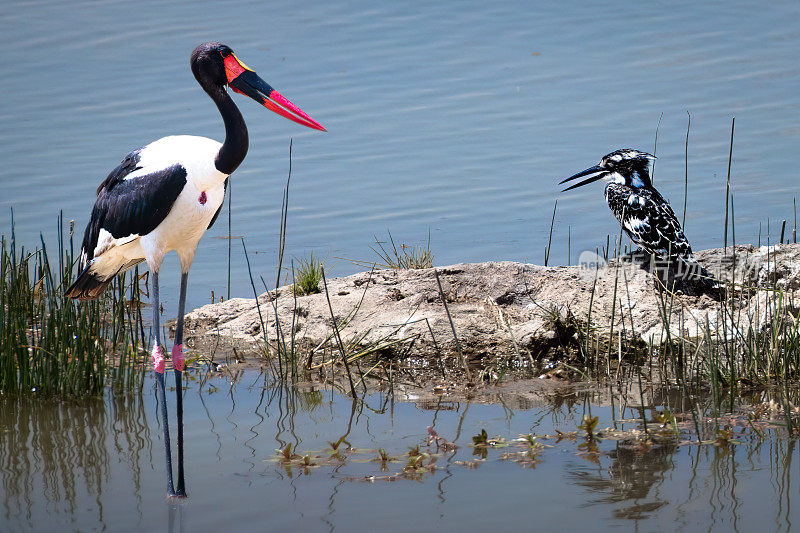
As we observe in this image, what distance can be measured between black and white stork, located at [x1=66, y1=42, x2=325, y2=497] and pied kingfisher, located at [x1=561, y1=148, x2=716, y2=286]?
2.77 metres

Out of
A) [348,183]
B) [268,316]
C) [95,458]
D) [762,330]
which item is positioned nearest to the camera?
[95,458]

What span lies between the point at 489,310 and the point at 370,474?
6.75ft

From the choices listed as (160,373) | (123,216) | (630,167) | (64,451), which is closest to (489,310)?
(630,167)

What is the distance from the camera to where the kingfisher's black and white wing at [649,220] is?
6562 millimetres

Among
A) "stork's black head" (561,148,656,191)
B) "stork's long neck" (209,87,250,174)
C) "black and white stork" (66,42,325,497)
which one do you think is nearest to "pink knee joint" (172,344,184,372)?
"black and white stork" (66,42,325,497)

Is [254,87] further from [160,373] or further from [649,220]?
[649,220]

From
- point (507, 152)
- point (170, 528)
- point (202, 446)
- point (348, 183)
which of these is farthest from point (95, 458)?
point (507, 152)

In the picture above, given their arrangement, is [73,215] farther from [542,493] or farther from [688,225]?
[542,493]

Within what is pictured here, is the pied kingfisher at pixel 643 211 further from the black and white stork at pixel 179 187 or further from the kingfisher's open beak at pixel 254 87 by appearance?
the black and white stork at pixel 179 187

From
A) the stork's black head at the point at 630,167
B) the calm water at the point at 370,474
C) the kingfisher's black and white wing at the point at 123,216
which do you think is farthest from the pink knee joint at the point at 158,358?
the stork's black head at the point at 630,167

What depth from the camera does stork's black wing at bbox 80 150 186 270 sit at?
4.67 m

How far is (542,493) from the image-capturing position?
4281mm

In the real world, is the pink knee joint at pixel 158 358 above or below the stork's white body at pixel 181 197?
below

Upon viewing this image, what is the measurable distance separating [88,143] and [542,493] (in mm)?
8520
